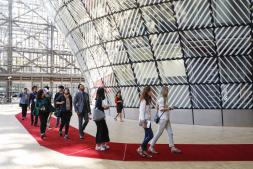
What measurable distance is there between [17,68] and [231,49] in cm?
3824

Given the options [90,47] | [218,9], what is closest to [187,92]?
[218,9]

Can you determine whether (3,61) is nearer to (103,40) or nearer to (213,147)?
(103,40)

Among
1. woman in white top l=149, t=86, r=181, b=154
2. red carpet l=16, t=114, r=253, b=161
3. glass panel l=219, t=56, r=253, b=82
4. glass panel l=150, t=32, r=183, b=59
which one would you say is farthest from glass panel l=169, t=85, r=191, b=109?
woman in white top l=149, t=86, r=181, b=154

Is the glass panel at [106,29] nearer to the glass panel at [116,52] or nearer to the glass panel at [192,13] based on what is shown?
the glass panel at [116,52]

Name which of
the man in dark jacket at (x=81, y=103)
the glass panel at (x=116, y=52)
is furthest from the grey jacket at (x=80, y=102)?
the glass panel at (x=116, y=52)

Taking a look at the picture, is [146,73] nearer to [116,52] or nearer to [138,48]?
[138,48]

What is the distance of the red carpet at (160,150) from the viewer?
7496mm

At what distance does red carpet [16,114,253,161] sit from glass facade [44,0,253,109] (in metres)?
7.02

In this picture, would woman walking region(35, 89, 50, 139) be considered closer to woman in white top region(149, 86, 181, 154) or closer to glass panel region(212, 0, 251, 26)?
woman in white top region(149, 86, 181, 154)

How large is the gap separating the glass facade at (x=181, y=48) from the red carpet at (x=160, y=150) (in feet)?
23.0

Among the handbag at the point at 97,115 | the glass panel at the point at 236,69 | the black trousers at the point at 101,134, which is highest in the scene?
the glass panel at the point at 236,69

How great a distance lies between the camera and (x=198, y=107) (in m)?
16.5

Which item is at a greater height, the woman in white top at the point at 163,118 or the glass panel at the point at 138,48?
the glass panel at the point at 138,48

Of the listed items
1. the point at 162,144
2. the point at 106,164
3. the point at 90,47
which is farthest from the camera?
the point at 90,47
